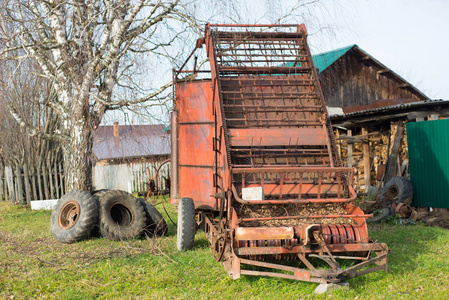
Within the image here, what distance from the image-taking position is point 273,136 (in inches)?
288

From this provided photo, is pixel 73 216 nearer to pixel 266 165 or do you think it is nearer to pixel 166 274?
pixel 166 274

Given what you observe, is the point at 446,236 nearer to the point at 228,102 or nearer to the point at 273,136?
the point at 273,136

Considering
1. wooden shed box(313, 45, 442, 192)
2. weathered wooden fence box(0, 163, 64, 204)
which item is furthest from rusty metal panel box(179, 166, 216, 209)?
weathered wooden fence box(0, 163, 64, 204)

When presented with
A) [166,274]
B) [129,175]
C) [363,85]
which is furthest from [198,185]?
[129,175]

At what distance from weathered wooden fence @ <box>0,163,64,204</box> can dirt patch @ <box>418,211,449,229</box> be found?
13179 millimetres

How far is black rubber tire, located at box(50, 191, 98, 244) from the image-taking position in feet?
28.5

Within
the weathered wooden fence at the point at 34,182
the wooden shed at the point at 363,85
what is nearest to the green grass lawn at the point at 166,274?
the weathered wooden fence at the point at 34,182

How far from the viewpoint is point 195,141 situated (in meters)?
9.02

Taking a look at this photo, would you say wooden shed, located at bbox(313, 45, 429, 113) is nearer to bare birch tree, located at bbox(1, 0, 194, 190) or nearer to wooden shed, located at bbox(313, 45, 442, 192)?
wooden shed, located at bbox(313, 45, 442, 192)

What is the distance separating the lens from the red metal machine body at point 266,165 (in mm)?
5820

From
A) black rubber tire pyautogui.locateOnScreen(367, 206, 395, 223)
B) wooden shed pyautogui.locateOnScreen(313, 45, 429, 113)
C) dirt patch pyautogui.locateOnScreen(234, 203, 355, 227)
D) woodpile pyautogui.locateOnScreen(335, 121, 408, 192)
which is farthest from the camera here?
wooden shed pyautogui.locateOnScreen(313, 45, 429, 113)

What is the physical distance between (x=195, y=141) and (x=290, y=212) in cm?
304

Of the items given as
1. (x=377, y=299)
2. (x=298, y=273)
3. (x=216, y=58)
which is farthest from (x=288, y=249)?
(x=216, y=58)

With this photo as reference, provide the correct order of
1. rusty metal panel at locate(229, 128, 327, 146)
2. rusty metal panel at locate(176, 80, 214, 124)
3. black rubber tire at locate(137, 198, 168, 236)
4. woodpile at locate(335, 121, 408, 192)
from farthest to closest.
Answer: woodpile at locate(335, 121, 408, 192)
black rubber tire at locate(137, 198, 168, 236)
rusty metal panel at locate(176, 80, 214, 124)
rusty metal panel at locate(229, 128, 327, 146)
